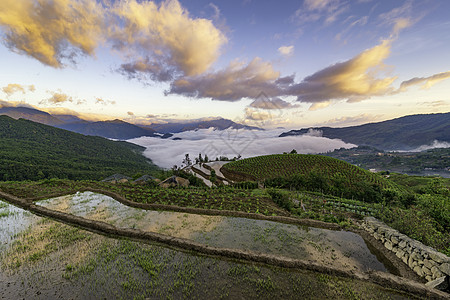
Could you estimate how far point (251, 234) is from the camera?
563 inches

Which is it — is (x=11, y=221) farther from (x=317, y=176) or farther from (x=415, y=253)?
(x=317, y=176)

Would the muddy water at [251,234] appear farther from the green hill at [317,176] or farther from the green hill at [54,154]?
the green hill at [54,154]

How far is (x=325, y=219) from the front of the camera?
17.4m

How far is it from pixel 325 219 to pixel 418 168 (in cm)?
24949

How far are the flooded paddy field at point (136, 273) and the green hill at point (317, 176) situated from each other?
89.0ft

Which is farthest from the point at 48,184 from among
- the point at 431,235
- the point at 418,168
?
the point at 418,168

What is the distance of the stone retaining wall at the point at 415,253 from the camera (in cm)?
908

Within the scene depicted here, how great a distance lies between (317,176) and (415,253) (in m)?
30.2

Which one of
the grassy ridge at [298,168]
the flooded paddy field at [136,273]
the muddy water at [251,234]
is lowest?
the grassy ridge at [298,168]

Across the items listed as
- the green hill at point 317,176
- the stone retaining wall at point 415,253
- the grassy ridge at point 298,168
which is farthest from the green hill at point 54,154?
the stone retaining wall at point 415,253

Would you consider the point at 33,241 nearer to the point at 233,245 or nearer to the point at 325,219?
the point at 233,245

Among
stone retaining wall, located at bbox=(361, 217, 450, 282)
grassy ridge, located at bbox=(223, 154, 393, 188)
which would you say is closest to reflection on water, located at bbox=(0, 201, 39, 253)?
stone retaining wall, located at bbox=(361, 217, 450, 282)

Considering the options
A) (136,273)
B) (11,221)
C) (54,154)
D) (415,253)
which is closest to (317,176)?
(415,253)

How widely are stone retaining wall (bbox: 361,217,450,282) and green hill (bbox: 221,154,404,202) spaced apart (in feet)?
73.1
